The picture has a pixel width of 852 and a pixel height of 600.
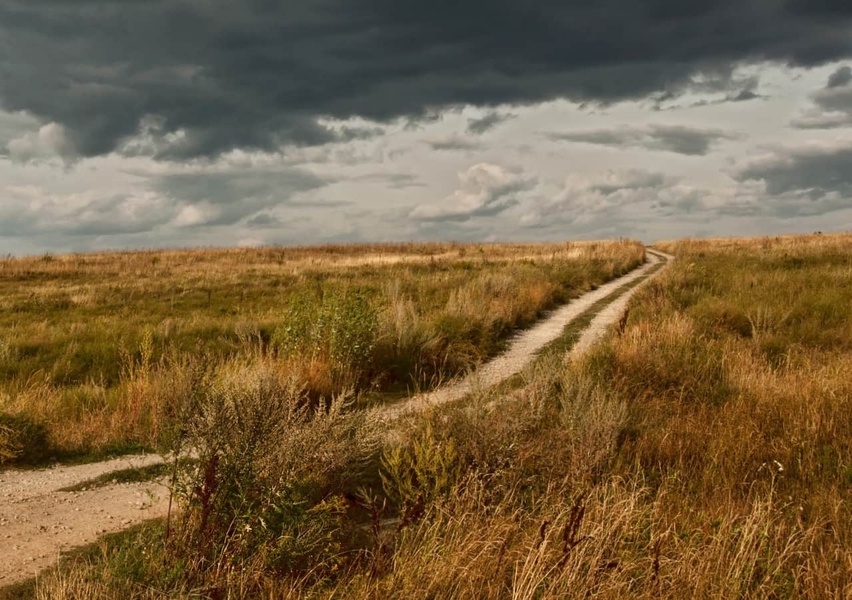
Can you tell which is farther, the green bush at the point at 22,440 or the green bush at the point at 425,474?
the green bush at the point at 22,440

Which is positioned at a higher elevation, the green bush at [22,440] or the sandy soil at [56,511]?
the green bush at [22,440]

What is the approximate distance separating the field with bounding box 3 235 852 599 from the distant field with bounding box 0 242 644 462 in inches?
42.1

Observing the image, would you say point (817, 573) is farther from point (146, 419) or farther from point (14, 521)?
point (146, 419)

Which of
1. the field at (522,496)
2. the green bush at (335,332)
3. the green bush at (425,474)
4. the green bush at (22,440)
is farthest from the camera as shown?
the green bush at (335,332)

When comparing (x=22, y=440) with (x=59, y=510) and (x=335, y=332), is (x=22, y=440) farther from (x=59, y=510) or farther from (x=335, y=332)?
(x=335, y=332)

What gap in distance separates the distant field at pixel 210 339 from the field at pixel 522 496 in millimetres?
1070

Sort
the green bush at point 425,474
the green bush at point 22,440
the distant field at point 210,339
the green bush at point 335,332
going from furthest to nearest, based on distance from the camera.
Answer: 1. the green bush at point 335,332
2. the distant field at point 210,339
3. the green bush at point 22,440
4. the green bush at point 425,474

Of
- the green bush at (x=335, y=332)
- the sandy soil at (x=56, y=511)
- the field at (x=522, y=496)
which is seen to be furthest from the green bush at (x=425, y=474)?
the green bush at (x=335, y=332)

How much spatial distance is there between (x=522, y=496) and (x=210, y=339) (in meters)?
11.4

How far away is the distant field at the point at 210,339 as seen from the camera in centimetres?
850

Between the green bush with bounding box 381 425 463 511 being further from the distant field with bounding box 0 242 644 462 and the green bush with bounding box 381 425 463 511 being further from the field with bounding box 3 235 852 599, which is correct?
the distant field with bounding box 0 242 644 462

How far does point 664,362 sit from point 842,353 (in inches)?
176

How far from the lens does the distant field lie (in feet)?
27.9

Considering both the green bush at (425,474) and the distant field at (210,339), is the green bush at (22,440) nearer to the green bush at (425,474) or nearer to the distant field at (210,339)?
the distant field at (210,339)
